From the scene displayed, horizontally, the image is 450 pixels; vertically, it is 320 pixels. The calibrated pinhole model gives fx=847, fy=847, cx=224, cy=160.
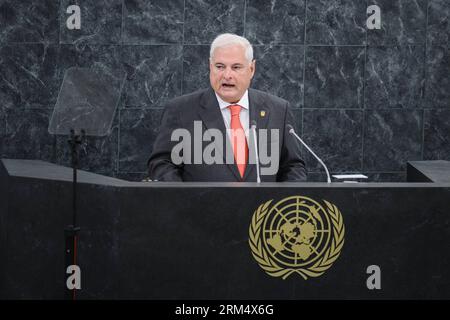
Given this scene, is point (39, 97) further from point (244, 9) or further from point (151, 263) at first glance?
point (151, 263)

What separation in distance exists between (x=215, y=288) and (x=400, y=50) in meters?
5.48

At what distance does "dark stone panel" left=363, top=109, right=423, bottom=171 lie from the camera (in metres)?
9.39

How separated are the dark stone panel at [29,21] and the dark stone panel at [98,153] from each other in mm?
1119

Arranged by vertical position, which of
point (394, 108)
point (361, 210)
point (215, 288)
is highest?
point (394, 108)

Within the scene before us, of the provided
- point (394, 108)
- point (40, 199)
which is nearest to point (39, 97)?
point (394, 108)

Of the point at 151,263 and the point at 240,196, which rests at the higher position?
the point at 240,196

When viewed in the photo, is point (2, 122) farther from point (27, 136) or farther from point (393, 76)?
point (393, 76)

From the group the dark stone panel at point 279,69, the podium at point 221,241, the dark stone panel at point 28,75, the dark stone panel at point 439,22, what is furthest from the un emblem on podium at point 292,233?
the dark stone panel at point 439,22

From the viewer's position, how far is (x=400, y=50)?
934 centimetres

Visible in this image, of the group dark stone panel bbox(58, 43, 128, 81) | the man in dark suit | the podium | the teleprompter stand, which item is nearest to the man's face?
the man in dark suit

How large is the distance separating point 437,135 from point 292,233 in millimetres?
5368

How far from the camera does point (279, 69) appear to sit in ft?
30.4

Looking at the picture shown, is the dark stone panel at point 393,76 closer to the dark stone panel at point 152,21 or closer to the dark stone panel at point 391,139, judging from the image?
the dark stone panel at point 391,139

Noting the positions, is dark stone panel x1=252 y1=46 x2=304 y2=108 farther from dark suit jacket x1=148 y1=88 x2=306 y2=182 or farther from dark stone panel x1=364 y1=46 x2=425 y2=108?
dark suit jacket x1=148 y1=88 x2=306 y2=182
